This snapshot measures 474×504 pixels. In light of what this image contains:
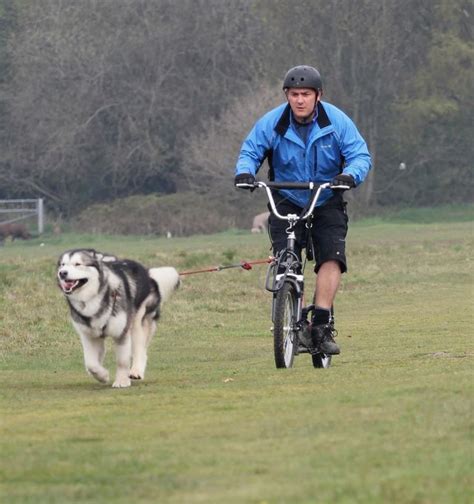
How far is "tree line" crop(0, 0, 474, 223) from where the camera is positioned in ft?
232

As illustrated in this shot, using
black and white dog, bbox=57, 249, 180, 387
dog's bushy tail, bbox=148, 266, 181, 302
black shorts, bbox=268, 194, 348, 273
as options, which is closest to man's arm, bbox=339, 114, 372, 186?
black shorts, bbox=268, 194, 348, 273

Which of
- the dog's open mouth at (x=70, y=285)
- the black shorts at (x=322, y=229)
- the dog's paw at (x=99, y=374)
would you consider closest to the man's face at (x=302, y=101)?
the black shorts at (x=322, y=229)

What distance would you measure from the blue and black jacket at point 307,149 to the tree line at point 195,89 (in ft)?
193

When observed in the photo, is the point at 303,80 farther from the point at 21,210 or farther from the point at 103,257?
the point at 21,210

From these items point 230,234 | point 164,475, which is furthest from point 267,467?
point 230,234

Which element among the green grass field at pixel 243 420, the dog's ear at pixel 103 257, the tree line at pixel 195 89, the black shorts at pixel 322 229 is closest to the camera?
the green grass field at pixel 243 420

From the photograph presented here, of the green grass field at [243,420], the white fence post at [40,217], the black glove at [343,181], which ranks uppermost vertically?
the white fence post at [40,217]

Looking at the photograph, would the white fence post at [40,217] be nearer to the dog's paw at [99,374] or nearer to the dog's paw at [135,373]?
the dog's paw at [135,373]

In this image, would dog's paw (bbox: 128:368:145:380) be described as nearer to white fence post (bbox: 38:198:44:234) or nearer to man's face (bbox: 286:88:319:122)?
man's face (bbox: 286:88:319:122)

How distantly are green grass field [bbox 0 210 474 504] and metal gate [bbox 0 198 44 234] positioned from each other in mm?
48761

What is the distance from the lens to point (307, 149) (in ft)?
36.6

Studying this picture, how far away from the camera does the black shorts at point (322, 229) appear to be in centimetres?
1128

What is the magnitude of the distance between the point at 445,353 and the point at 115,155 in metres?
60.9

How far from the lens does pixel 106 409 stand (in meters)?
8.70
